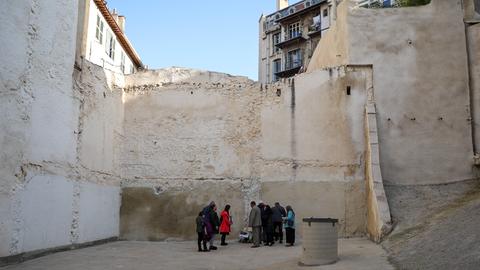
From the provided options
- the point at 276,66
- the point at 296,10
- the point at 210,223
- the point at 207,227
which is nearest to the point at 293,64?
the point at 276,66

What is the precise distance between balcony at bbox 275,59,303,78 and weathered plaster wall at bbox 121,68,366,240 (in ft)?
101

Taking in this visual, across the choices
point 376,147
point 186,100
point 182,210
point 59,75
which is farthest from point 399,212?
point 59,75

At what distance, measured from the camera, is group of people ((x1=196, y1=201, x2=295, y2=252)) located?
1436cm

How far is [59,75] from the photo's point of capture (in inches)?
521

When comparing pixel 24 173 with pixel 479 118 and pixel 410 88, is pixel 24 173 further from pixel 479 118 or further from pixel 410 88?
pixel 479 118

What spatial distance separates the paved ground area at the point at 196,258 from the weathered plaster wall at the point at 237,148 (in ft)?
8.12

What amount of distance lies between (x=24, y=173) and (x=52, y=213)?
5.70 feet

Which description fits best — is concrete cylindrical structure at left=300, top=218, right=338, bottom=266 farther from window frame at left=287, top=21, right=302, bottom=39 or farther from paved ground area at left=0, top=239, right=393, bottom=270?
window frame at left=287, top=21, right=302, bottom=39

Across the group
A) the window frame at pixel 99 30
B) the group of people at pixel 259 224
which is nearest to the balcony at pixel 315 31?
the window frame at pixel 99 30

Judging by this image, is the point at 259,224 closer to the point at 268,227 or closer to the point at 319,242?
the point at 268,227

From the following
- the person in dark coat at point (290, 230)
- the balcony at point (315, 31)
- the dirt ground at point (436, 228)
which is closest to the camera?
the dirt ground at point (436, 228)

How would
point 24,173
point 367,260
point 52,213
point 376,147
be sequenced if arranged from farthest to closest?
point 376,147
point 52,213
point 24,173
point 367,260

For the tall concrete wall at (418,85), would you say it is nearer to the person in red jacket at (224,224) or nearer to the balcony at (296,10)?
the person in red jacket at (224,224)

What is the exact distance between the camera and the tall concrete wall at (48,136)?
1085cm
